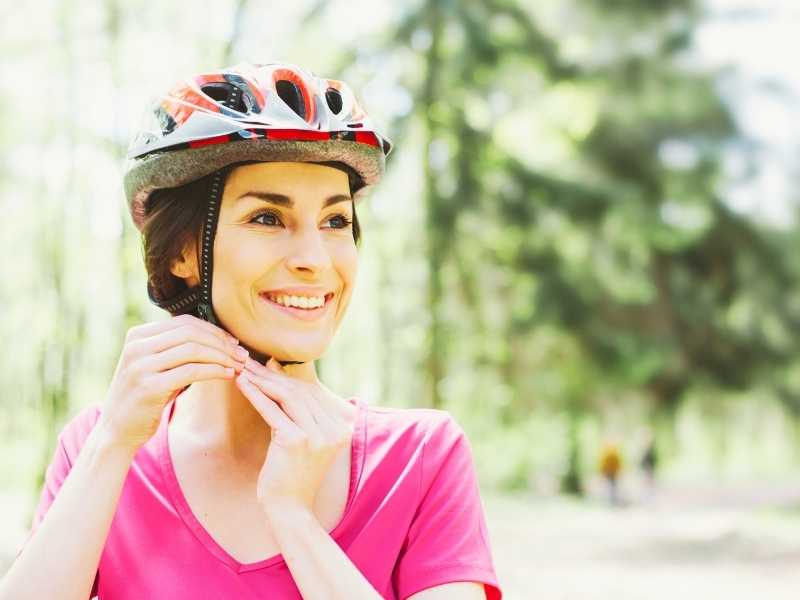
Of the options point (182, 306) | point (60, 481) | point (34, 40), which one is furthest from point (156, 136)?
point (34, 40)

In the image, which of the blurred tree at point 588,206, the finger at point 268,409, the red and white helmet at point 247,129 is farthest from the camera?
the blurred tree at point 588,206

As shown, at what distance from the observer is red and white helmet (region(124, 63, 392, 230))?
81.9 inches

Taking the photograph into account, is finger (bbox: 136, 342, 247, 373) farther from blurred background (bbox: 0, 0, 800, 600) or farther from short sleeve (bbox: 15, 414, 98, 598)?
blurred background (bbox: 0, 0, 800, 600)

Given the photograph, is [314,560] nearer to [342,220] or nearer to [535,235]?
[342,220]

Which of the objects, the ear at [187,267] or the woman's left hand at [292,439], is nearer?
the woman's left hand at [292,439]

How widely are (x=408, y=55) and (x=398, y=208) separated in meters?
3.15

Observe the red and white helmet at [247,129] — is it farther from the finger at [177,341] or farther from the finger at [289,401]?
the finger at [289,401]

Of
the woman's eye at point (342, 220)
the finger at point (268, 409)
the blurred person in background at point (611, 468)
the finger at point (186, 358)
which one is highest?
the woman's eye at point (342, 220)

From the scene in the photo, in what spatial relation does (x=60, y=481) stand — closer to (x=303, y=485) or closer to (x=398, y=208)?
(x=303, y=485)

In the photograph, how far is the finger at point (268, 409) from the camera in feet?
6.47

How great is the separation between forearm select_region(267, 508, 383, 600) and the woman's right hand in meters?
0.31

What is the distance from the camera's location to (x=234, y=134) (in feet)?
6.77

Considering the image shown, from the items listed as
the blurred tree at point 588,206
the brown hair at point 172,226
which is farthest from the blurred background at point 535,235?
the brown hair at point 172,226

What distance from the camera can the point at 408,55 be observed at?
14.3m
